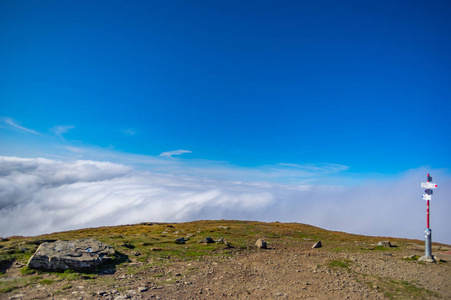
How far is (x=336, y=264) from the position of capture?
19.3 meters

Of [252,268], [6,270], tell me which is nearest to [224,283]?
[252,268]

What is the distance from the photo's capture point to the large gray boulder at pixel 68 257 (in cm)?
1508

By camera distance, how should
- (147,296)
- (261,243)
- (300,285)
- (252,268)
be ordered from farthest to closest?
(261,243), (252,268), (300,285), (147,296)

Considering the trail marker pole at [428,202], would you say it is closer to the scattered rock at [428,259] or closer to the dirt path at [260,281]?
the scattered rock at [428,259]

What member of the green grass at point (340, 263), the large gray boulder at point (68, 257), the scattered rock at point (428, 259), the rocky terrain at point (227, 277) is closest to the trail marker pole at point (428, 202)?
the scattered rock at point (428, 259)

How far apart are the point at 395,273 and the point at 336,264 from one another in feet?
13.0

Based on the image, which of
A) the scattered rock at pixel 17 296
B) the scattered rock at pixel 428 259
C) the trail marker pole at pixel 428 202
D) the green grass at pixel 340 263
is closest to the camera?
the scattered rock at pixel 17 296

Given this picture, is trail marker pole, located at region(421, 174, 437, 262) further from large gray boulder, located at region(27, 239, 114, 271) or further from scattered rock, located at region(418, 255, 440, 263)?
large gray boulder, located at region(27, 239, 114, 271)

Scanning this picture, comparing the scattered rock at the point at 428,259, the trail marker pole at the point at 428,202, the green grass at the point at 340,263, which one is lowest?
the green grass at the point at 340,263

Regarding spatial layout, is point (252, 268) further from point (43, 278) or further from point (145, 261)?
point (43, 278)

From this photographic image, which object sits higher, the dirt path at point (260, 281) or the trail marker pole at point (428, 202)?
the trail marker pole at point (428, 202)

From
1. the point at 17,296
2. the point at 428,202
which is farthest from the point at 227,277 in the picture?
the point at 428,202

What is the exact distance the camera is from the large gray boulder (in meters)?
15.1

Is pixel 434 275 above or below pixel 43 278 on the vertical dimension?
above
